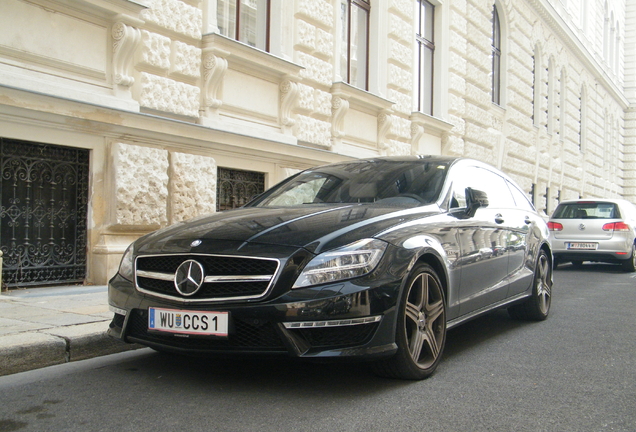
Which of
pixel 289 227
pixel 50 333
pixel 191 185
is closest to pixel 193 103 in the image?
pixel 191 185

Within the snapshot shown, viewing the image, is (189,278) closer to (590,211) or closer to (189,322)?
(189,322)

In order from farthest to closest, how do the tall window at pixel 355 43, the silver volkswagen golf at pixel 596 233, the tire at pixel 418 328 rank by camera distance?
the tall window at pixel 355 43, the silver volkswagen golf at pixel 596 233, the tire at pixel 418 328

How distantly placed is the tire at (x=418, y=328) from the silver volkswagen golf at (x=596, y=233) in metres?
9.65

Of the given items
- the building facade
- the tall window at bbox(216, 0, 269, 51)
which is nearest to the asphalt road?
the building facade

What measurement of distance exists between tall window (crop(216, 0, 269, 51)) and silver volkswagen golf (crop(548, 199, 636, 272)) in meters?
6.70

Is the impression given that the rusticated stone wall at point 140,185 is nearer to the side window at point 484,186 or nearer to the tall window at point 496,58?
the side window at point 484,186

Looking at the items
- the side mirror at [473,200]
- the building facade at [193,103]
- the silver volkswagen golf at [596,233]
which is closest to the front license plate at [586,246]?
the silver volkswagen golf at [596,233]

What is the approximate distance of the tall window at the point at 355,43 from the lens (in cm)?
1336

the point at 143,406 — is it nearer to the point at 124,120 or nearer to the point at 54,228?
the point at 54,228

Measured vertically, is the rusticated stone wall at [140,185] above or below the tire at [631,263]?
above

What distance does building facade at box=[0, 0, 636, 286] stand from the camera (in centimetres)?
728

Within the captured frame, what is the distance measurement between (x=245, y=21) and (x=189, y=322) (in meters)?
8.06

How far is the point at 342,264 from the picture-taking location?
140 inches

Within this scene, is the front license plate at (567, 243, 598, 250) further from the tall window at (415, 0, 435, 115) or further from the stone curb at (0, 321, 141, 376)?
the stone curb at (0, 321, 141, 376)
